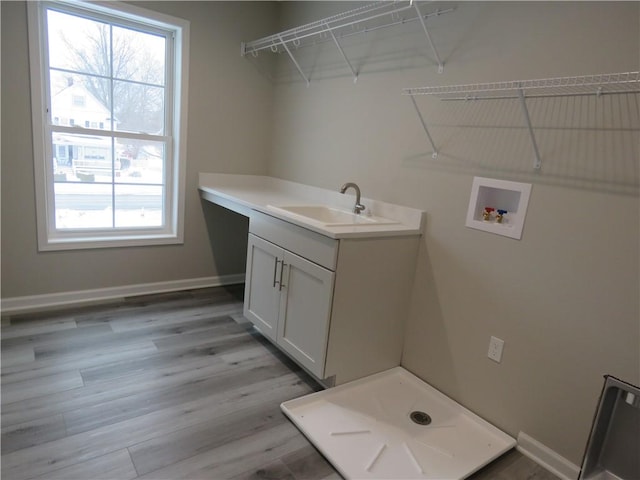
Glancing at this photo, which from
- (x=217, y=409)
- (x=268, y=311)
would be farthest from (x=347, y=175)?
(x=217, y=409)

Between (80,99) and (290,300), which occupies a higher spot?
(80,99)

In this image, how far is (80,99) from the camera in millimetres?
2746

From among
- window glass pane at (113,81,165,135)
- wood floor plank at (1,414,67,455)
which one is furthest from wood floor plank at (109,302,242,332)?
window glass pane at (113,81,165,135)

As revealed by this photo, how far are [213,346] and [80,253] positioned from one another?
4.15 ft

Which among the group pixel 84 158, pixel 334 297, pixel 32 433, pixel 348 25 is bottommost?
pixel 32 433

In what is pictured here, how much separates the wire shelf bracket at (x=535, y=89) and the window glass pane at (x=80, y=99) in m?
2.13

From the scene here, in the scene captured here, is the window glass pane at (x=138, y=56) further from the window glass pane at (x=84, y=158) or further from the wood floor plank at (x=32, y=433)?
the wood floor plank at (x=32, y=433)

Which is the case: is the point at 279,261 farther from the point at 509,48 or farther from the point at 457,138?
the point at 509,48

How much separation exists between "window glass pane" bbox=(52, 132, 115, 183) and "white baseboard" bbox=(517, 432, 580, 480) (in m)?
3.04

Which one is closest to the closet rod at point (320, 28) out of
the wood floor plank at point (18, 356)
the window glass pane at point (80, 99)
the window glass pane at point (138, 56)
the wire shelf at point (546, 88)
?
the wire shelf at point (546, 88)

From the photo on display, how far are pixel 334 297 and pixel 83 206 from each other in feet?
6.85

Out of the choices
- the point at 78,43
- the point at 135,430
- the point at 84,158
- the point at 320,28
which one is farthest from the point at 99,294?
the point at 320,28

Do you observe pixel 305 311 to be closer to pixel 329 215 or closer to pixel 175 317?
pixel 329 215

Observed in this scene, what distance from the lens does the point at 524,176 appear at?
175 centimetres
